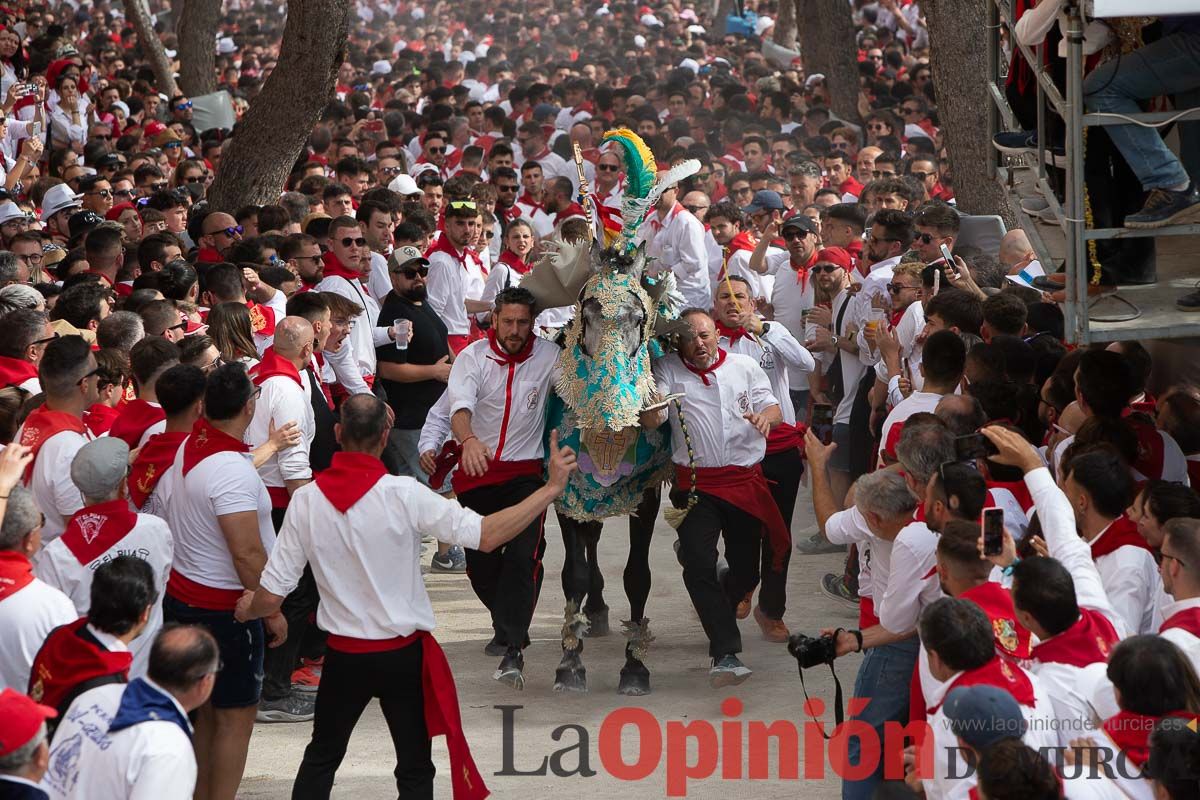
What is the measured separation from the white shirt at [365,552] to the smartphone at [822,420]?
434cm

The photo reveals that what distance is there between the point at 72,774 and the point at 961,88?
8777mm

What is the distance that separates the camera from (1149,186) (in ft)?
17.4

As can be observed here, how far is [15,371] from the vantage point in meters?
6.95

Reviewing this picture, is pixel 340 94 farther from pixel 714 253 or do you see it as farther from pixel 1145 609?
pixel 1145 609

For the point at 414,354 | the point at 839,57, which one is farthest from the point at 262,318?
the point at 839,57

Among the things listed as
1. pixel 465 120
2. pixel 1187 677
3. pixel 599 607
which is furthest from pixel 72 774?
pixel 465 120

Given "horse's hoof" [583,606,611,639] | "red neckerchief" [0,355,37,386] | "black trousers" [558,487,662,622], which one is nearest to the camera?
"red neckerchief" [0,355,37,386]

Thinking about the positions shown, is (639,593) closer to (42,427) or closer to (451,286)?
(42,427)

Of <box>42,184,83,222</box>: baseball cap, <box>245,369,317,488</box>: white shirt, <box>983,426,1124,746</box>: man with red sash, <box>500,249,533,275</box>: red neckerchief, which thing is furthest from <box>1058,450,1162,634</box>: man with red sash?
<box>42,184,83,222</box>: baseball cap

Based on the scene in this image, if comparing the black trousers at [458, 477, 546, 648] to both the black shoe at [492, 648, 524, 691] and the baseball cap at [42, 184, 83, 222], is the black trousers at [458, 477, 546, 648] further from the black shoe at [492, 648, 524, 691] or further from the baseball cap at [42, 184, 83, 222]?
the baseball cap at [42, 184, 83, 222]

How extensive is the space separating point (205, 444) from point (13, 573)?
1149 mm

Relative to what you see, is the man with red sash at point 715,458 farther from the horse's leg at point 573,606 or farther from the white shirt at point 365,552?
the white shirt at point 365,552

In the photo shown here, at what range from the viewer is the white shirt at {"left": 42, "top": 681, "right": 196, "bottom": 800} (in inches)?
157

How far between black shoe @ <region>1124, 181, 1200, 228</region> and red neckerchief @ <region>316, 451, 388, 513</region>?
2850mm
